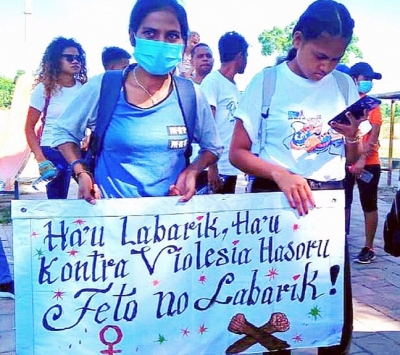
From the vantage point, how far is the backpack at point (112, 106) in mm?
2064

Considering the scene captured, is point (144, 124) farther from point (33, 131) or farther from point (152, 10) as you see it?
point (33, 131)

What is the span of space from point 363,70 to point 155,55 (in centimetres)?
319

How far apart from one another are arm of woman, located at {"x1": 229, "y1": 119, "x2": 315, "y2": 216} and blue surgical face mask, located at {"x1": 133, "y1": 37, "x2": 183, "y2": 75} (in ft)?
1.14

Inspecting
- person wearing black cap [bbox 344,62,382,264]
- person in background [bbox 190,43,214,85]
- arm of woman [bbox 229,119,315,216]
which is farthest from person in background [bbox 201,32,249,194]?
arm of woman [bbox 229,119,315,216]

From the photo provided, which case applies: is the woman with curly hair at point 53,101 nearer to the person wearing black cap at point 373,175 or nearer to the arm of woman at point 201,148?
the arm of woman at point 201,148

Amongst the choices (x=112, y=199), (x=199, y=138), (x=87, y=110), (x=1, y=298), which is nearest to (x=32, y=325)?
(x=112, y=199)

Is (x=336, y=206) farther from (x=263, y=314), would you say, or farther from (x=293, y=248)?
(x=263, y=314)

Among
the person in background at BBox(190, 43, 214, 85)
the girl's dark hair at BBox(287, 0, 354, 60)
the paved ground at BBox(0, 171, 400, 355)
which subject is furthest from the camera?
the person in background at BBox(190, 43, 214, 85)

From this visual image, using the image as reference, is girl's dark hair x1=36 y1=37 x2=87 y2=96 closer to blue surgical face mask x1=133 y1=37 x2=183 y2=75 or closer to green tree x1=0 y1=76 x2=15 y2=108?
blue surgical face mask x1=133 y1=37 x2=183 y2=75

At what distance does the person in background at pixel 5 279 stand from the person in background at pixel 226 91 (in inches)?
60.0

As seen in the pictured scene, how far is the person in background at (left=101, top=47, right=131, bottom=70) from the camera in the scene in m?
4.93

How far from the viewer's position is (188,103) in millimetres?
2152

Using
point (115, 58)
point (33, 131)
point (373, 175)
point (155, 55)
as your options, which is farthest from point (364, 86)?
point (155, 55)

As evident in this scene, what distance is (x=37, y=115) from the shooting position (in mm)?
4039
